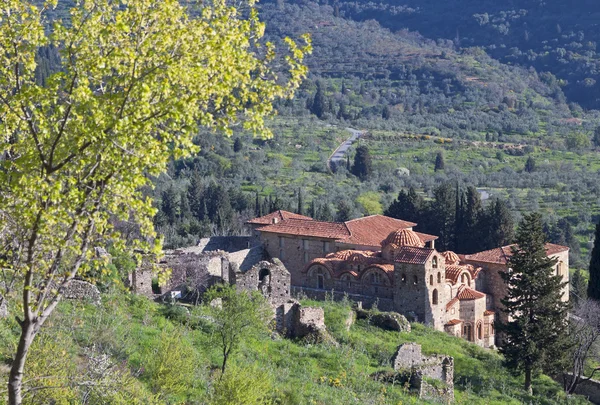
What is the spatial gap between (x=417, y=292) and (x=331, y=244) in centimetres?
846

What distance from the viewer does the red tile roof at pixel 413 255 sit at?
3566 centimetres

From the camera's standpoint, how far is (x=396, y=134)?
129 metres

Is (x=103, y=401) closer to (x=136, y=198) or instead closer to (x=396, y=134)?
(x=136, y=198)

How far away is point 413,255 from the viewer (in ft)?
118

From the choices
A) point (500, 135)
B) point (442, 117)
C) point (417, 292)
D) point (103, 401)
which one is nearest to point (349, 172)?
point (500, 135)

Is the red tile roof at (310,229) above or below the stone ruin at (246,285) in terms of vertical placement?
above

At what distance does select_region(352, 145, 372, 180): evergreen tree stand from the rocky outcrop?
64016 millimetres

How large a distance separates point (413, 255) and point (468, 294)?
3.95m

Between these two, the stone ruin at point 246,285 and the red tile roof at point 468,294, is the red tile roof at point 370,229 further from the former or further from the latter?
the stone ruin at point 246,285

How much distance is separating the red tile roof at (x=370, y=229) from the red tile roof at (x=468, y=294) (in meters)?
5.66

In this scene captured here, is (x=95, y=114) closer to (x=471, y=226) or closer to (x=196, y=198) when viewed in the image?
(x=471, y=226)

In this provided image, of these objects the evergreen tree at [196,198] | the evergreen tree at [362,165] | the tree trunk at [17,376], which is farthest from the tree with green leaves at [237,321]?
the evergreen tree at [362,165]

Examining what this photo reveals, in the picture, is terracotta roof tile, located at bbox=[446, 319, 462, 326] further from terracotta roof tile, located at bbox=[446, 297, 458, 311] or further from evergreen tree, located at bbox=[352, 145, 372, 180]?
evergreen tree, located at bbox=[352, 145, 372, 180]

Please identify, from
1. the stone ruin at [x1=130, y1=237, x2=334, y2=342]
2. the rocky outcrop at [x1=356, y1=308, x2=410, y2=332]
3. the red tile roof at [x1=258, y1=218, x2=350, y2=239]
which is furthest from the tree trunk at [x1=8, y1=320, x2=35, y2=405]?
the red tile roof at [x1=258, y1=218, x2=350, y2=239]
